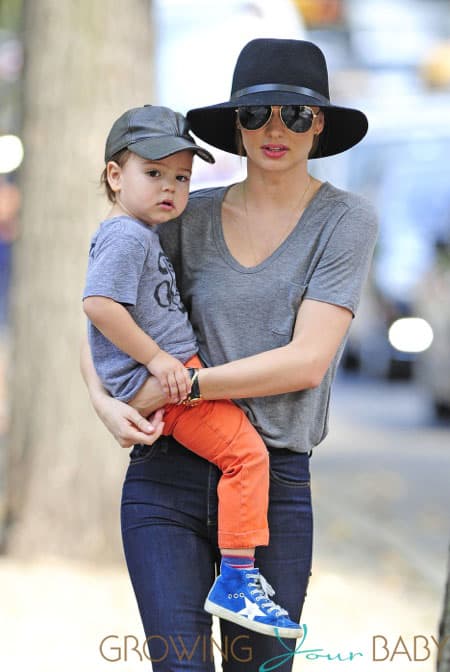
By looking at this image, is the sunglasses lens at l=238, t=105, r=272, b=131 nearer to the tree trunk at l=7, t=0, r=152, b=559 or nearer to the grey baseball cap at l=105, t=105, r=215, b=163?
the grey baseball cap at l=105, t=105, r=215, b=163

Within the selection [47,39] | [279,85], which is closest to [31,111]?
[47,39]

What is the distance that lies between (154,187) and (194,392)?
1.62 feet

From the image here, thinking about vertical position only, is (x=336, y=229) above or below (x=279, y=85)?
below

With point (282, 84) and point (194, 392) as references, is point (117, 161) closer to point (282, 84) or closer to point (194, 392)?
point (282, 84)

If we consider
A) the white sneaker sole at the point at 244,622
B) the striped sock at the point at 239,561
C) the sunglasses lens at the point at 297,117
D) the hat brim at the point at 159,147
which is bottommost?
the white sneaker sole at the point at 244,622

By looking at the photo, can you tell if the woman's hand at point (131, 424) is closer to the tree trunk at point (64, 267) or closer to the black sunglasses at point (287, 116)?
the black sunglasses at point (287, 116)

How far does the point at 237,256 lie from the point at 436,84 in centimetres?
2061

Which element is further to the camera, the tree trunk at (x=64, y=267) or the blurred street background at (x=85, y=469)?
the tree trunk at (x=64, y=267)

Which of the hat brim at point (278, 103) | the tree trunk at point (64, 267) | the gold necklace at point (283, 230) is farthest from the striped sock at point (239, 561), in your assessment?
the tree trunk at point (64, 267)

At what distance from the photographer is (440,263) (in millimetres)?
14398

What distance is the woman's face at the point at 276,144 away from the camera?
9.95 ft

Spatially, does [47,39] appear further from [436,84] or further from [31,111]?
[436,84]

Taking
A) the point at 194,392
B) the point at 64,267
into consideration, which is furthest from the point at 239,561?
the point at 64,267

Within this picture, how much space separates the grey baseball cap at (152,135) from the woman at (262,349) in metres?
0.11
